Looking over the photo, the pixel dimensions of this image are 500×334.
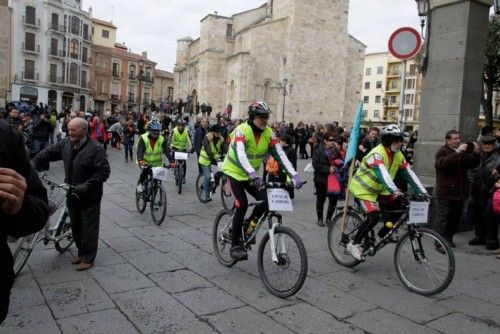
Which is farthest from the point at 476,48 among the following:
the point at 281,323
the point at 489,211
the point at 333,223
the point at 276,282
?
the point at 281,323

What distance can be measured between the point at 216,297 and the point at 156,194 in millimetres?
3626

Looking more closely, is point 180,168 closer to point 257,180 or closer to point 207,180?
point 207,180

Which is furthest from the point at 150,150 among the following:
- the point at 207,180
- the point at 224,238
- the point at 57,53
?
the point at 57,53

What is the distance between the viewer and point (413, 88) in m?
68.4

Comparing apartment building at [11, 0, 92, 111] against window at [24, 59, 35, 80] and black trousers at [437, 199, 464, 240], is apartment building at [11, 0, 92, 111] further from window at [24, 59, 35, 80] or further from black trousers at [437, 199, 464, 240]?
black trousers at [437, 199, 464, 240]

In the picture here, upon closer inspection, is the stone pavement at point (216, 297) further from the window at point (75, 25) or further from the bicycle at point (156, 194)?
the window at point (75, 25)

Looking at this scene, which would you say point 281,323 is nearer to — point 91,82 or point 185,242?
point 185,242

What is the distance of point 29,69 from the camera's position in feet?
177

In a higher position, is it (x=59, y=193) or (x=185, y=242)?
(x=59, y=193)

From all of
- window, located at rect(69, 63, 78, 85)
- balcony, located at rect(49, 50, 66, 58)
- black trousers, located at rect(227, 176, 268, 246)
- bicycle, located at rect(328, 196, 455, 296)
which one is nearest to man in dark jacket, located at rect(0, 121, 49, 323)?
black trousers, located at rect(227, 176, 268, 246)

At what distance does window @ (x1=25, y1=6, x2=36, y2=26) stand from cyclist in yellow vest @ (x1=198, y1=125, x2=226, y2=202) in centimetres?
5286

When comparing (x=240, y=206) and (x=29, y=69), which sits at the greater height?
(x=29, y=69)

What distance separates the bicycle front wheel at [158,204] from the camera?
24.0 ft

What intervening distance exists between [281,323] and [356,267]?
201cm
